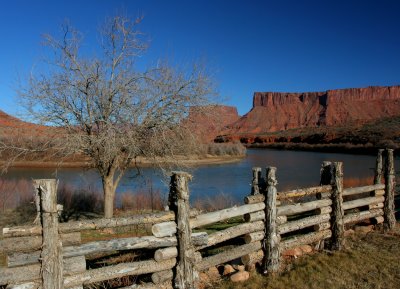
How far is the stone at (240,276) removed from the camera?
5925 mm

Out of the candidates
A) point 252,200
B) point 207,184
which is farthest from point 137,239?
point 207,184

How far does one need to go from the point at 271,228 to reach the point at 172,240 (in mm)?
2001

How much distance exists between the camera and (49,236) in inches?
166

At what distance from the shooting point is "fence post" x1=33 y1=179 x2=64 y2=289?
4.19 meters

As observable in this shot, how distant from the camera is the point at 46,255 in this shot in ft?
13.8

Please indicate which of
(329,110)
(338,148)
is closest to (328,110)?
(329,110)

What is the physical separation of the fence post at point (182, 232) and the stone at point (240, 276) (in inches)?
35.2

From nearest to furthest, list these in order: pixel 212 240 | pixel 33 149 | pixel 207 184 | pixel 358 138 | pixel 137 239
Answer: pixel 137 239 < pixel 212 240 < pixel 33 149 < pixel 207 184 < pixel 358 138

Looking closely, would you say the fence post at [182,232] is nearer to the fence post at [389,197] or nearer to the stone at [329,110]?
the fence post at [389,197]

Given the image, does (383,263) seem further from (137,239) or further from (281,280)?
(137,239)

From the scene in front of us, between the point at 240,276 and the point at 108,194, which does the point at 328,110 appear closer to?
the point at 108,194

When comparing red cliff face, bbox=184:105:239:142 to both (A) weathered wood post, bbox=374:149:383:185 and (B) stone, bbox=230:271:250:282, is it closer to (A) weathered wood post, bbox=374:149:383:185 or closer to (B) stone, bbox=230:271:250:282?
(A) weathered wood post, bbox=374:149:383:185

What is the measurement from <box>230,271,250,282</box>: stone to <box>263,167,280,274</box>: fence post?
0.47 m

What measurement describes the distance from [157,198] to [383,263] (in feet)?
39.3
